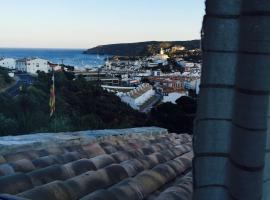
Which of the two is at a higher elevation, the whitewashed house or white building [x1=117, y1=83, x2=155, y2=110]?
the whitewashed house

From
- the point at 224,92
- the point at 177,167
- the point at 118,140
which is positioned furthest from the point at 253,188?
the point at 118,140

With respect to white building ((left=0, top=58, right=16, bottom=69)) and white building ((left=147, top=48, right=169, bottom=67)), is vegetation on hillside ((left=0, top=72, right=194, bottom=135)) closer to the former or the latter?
white building ((left=0, top=58, right=16, bottom=69))

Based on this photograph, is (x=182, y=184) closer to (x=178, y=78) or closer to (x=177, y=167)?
(x=177, y=167)

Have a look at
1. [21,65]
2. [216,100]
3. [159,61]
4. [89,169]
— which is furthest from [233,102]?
[159,61]

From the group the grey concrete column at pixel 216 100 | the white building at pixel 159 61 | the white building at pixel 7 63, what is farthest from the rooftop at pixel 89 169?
the white building at pixel 7 63

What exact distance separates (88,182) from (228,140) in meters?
1.93

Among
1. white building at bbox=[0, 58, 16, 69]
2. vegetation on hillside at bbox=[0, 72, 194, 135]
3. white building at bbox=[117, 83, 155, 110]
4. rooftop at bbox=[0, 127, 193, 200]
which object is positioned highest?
rooftop at bbox=[0, 127, 193, 200]

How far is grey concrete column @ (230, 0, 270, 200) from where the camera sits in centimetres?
140

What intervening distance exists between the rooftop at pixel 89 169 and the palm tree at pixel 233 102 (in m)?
1.00

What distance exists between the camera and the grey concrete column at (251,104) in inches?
55.0

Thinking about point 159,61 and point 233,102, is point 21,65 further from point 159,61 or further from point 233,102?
point 233,102

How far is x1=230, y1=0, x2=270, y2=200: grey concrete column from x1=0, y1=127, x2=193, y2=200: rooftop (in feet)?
3.62

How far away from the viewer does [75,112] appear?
25859 millimetres

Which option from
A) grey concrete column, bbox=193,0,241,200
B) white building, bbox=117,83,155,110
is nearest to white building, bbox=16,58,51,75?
white building, bbox=117,83,155,110
